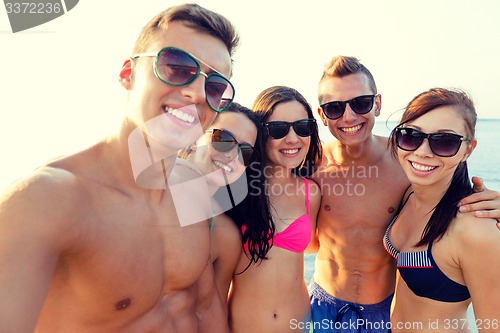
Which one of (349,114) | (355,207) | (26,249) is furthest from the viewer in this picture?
(355,207)

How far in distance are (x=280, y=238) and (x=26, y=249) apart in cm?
218

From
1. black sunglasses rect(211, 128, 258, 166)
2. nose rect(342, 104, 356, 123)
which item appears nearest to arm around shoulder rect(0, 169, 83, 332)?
black sunglasses rect(211, 128, 258, 166)

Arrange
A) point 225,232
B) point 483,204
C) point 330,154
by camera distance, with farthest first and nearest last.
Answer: point 330,154, point 225,232, point 483,204

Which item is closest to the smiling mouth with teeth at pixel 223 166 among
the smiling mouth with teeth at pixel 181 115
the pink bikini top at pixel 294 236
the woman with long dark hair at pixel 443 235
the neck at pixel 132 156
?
the pink bikini top at pixel 294 236

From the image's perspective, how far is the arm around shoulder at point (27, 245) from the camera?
1.21 meters

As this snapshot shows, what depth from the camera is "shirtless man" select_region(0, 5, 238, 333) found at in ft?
4.30

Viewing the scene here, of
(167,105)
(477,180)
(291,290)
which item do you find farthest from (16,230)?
(477,180)

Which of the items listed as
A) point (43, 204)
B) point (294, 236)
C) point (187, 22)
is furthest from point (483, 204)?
point (43, 204)

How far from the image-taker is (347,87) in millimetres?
3635

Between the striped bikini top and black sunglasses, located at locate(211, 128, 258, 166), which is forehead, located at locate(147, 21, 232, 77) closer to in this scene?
black sunglasses, located at locate(211, 128, 258, 166)

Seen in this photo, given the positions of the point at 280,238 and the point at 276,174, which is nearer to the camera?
the point at 280,238

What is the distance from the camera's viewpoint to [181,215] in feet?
7.04

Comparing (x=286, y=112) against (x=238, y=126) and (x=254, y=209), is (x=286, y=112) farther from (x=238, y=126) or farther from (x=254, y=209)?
(x=254, y=209)

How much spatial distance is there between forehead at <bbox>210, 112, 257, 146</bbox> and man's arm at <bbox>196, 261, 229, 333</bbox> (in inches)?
42.7
